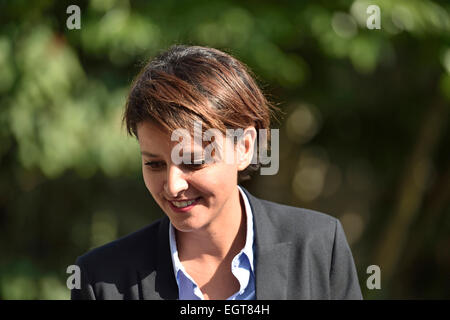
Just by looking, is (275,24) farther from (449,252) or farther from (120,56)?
(449,252)

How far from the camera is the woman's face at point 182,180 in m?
1.56

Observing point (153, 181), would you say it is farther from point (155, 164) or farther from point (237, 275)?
point (237, 275)

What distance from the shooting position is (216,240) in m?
1.79

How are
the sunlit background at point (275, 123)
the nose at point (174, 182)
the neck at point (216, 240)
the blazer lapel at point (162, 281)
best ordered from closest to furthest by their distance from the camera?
the nose at point (174, 182) → the blazer lapel at point (162, 281) → the neck at point (216, 240) → the sunlit background at point (275, 123)

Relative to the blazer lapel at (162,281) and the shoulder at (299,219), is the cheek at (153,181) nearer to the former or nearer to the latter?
the blazer lapel at (162,281)

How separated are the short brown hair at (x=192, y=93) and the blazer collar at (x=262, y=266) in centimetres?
32

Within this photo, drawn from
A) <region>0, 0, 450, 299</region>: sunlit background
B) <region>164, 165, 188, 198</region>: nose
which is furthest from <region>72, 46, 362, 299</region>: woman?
<region>0, 0, 450, 299</region>: sunlit background

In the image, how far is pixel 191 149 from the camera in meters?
1.56

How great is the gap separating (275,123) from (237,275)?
128 centimetres

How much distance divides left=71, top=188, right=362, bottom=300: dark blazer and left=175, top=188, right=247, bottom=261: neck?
64mm

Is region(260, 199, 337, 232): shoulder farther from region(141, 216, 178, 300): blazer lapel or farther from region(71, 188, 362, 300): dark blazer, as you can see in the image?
region(141, 216, 178, 300): blazer lapel

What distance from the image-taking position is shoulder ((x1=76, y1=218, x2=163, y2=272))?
5.62ft

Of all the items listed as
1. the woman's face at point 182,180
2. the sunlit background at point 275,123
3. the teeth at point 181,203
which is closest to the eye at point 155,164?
the woman's face at point 182,180

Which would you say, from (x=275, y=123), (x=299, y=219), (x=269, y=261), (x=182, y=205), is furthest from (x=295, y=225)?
(x=275, y=123)
